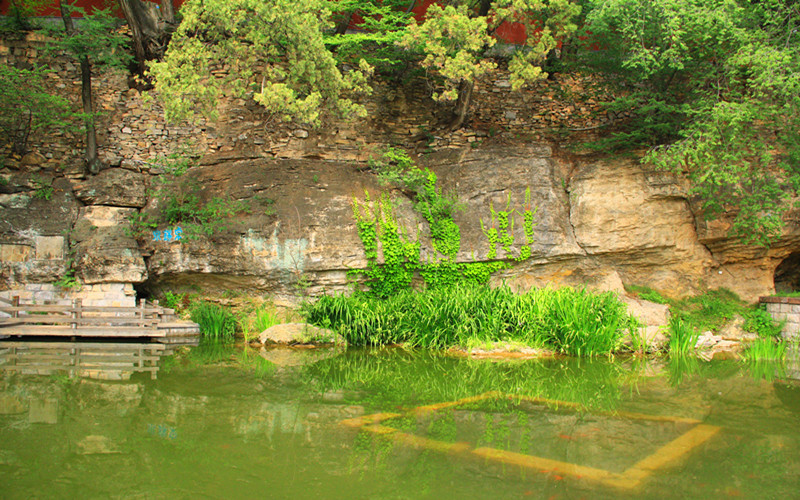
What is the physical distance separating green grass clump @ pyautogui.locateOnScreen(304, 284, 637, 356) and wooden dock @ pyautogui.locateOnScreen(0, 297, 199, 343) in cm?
296

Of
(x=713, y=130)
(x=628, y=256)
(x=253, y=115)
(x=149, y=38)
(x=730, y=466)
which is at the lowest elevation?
(x=730, y=466)

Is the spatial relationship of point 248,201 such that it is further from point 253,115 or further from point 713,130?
point 713,130

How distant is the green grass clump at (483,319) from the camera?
361 inches

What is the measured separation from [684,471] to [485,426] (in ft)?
5.70

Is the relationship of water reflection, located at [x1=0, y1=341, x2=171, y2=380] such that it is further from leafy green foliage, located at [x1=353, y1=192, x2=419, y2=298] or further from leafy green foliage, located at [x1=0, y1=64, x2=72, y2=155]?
leafy green foliage, located at [x1=0, y1=64, x2=72, y2=155]

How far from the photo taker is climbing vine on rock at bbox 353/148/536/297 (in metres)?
11.9

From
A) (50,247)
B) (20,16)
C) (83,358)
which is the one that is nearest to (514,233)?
(83,358)

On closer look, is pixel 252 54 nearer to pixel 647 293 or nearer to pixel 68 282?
pixel 68 282

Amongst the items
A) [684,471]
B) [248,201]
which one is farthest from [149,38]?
[684,471]

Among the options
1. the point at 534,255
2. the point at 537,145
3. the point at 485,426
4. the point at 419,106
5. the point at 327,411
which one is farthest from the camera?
the point at 419,106

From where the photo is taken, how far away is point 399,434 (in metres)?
4.88

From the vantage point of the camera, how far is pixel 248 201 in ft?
39.4

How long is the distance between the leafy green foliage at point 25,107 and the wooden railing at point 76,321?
4314mm

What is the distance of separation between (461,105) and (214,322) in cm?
781
